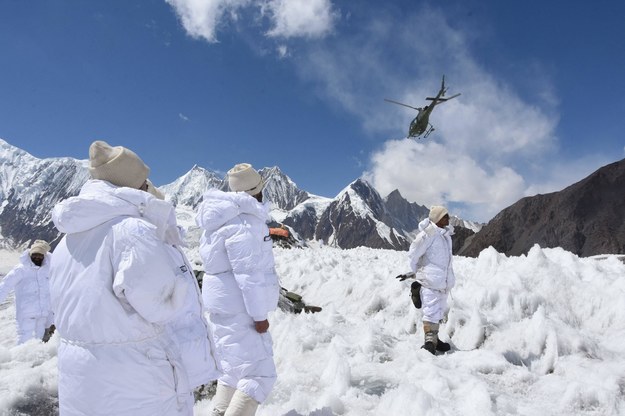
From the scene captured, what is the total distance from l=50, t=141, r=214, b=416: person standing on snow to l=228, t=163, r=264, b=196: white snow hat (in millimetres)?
1648

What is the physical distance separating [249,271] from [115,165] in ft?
4.81

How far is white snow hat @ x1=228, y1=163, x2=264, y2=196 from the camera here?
12.4 feet

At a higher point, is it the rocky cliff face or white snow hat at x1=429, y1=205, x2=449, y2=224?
the rocky cliff face

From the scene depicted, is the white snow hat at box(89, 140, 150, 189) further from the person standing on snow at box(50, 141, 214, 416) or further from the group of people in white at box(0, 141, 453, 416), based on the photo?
the person standing on snow at box(50, 141, 214, 416)

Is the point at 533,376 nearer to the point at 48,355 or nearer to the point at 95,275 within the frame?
the point at 95,275

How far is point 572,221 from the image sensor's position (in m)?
57.3

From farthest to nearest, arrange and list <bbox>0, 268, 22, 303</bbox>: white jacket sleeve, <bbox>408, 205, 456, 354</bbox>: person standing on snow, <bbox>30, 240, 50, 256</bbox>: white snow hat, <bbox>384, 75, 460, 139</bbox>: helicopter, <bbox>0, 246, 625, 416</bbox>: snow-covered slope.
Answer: <bbox>384, 75, 460, 139</bbox>: helicopter < <bbox>30, 240, 50, 256</bbox>: white snow hat < <bbox>0, 268, 22, 303</bbox>: white jacket sleeve < <bbox>408, 205, 456, 354</bbox>: person standing on snow < <bbox>0, 246, 625, 416</bbox>: snow-covered slope

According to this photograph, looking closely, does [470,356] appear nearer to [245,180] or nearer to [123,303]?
[245,180]

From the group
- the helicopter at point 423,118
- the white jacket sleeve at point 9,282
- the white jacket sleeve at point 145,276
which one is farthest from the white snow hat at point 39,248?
the helicopter at point 423,118

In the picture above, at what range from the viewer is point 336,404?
156 inches

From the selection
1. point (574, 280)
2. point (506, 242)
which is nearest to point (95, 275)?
point (574, 280)

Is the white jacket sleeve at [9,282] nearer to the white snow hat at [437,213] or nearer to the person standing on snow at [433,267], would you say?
the person standing on snow at [433,267]

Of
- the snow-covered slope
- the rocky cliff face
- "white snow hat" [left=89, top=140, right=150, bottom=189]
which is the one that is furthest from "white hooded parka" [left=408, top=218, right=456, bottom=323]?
the rocky cliff face

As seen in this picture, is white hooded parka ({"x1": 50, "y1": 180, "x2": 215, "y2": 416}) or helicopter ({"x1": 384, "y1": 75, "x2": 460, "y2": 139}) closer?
white hooded parka ({"x1": 50, "y1": 180, "x2": 215, "y2": 416})
